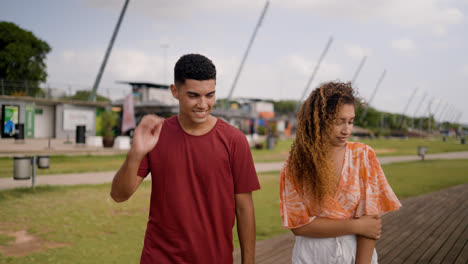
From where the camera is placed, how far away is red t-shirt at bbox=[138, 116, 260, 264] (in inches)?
78.6

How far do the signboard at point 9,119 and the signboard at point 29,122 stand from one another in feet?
4.75

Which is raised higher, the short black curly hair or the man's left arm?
the short black curly hair

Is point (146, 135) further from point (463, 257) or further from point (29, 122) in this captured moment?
point (29, 122)

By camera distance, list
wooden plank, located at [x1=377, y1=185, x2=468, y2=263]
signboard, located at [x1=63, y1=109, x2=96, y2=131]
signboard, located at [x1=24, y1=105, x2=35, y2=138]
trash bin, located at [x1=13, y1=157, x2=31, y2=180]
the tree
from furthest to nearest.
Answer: the tree < signboard, located at [x1=63, y1=109, x2=96, y2=131] < signboard, located at [x1=24, y1=105, x2=35, y2=138] < trash bin, located at [x1=13, y1=157, x2=31, y2=180] < wooden plank, located at [x1=377, y1=185, x2=468, y2=263]

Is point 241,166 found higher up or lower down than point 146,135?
lower down

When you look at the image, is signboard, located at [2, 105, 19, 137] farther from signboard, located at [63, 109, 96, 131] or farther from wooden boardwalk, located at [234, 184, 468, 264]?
wooden boardwalk, located at [234, 184, 468, 264]

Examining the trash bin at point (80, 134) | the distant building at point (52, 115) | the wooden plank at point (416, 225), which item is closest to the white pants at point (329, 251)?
the wooden plank at point (416, 225)

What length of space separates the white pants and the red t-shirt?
17.1 inches

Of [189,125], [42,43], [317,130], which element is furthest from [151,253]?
[42,43]

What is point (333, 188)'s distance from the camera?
2004 mm

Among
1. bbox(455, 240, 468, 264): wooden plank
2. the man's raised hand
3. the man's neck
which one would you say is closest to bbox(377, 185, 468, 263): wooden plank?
bbox(455, 240, 468, 264): wooden plank

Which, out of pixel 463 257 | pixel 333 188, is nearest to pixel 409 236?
pixel 463 257

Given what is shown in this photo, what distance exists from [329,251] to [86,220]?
6.47 m

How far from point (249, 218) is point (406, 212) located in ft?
22.7
